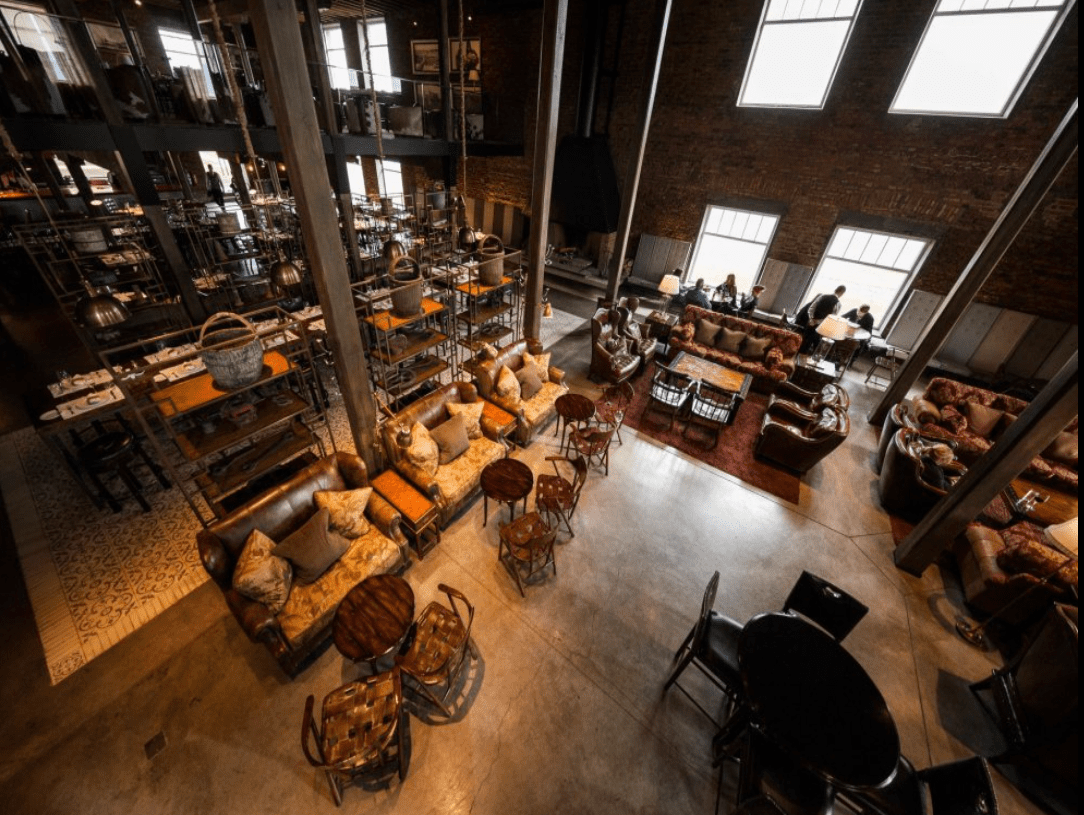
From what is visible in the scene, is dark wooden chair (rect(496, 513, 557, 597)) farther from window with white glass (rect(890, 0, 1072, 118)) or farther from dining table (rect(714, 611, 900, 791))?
window with white glass (rect(890, 0, 1072, 118))

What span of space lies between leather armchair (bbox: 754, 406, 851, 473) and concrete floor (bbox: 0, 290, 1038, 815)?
1.27 meters

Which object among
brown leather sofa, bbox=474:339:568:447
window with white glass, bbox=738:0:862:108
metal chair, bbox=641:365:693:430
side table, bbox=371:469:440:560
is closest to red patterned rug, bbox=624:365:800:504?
metal chair, bbox=641:365:693:430

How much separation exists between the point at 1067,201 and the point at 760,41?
21.1 feet

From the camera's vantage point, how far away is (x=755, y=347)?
8.04 metres

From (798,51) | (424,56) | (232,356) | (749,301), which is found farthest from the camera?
(424,56)

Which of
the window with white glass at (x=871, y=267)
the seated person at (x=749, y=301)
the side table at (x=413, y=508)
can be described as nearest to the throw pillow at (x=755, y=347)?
the seated person at (x=749, y=301)

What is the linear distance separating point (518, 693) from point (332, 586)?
6.13 feet

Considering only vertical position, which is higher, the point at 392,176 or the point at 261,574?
the point at 392,176

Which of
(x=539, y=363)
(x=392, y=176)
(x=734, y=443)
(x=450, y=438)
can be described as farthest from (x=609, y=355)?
(x=392, y=176)

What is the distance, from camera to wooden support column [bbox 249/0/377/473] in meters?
2.85

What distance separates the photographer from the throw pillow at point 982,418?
6430 mm

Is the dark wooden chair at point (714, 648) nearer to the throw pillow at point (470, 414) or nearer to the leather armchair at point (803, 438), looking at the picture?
the throw pillow at point (470, 414)

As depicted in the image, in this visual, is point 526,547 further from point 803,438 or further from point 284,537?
point 803,438

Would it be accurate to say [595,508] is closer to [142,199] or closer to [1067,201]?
[142,199]
